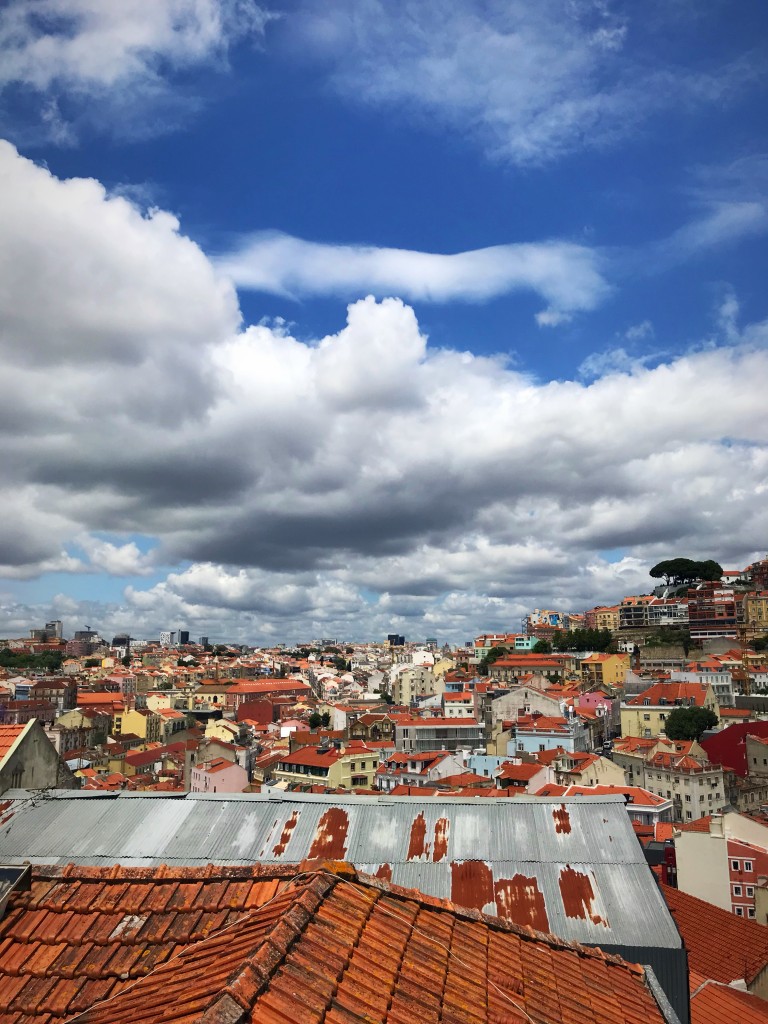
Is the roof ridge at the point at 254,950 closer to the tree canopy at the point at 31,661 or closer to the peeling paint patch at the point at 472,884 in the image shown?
the peeling paint patch at the point at 472,884

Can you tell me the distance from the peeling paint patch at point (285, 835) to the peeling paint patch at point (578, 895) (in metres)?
4.27

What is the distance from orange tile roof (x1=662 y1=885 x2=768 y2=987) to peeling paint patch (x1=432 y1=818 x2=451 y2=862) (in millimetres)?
9624

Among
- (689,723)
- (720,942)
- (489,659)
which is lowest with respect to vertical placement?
(689,723)

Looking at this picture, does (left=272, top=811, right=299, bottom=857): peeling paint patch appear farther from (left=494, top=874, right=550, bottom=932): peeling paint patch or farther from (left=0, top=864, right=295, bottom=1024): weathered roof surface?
(left=0, top=864, right=295, bottom=1024): weathered roof surface

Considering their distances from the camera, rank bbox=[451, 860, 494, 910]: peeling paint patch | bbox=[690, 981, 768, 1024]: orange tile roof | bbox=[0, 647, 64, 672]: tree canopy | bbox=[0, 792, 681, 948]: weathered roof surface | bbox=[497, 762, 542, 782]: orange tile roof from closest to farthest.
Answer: bbox=[0, 792, 681, 948]: weathered roof surface < bbox=[451, 860, 494, 910]: peeling paint patch < bbox=[690, 981, 768, 1024]: orange tile roof < bbox=[497, 762, 542, 782]: orange tile roof < bbox=[0, 647, 64, 672]: tree canopy

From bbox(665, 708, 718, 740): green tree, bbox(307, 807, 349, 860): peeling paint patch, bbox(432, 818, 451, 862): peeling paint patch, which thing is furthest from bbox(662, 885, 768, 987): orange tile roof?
bbox(665, 708, 718, 740): green tree

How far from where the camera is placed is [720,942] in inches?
799

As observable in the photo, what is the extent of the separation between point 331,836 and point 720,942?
15.1 metres

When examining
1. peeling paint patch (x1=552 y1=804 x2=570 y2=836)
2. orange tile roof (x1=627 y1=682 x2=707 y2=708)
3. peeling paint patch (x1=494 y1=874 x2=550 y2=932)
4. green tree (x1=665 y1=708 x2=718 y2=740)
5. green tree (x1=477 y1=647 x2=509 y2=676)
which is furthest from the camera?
green tree (x1=477 y1=647 x2=509 y2=676)

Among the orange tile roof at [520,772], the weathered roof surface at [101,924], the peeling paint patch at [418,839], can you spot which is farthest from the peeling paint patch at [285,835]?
the orange tile roof at [520,772]

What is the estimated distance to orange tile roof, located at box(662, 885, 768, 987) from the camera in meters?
18.7

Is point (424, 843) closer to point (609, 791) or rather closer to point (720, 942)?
point (720, 942)

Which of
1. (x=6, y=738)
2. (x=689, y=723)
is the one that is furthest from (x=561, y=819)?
(x=689, y=723)

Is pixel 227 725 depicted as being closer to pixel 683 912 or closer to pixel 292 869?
pixel 683 912
